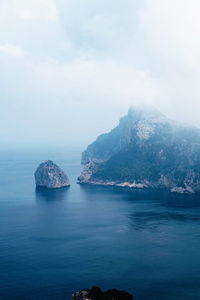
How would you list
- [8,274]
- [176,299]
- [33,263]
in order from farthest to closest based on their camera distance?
[33,263], [8,274], [176,299]

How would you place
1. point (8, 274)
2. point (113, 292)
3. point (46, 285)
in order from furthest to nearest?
point (8, 274), point (46, 285), point (113, 292)

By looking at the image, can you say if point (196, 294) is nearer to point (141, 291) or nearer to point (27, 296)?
point (141, 291)

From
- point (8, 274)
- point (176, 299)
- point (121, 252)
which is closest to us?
point (176, 299)

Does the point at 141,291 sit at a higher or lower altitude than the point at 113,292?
lower

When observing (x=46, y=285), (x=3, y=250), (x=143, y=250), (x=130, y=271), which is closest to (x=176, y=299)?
(x=130, y=271)

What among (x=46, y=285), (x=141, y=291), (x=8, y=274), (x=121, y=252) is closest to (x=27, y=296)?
(x=46, y=285)

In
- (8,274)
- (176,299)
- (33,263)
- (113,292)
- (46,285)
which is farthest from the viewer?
(33,263)

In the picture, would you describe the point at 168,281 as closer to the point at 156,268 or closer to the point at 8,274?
the point at 156,268

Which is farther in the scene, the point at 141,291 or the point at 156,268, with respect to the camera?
the point at 156,268

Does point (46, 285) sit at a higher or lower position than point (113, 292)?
lower
